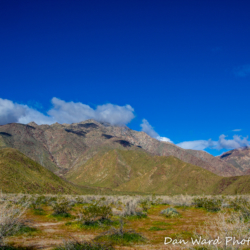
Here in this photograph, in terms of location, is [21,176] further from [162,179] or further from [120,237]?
[162,179]

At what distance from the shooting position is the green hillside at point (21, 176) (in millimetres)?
66062

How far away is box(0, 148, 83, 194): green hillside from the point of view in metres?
66.1

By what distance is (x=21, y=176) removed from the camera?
73375 mm

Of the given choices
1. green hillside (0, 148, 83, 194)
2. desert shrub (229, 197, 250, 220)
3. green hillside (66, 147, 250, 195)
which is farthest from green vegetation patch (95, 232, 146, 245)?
green hillside (66, 147, 250, 195)

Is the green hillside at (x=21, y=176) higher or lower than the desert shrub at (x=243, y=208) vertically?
higher

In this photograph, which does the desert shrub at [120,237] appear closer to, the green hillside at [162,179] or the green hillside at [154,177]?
the green hillside at [162,179]

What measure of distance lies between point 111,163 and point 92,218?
18448 cm

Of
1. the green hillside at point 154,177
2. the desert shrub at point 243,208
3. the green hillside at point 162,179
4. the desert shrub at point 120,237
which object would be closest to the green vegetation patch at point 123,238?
the desert shrub at point 120,237

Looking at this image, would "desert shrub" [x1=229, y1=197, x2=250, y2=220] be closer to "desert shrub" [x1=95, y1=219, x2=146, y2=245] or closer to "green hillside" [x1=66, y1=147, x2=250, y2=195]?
"desert shrub" [x1=95, y1=219, x2=146, y2=245]

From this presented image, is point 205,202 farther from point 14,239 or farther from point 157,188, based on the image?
point 157,188

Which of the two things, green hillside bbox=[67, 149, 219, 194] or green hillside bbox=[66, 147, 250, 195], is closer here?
green hillside bbox=[66, 147, 250, 195]

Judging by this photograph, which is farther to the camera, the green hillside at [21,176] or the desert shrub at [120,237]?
the green hillside at [21,176]

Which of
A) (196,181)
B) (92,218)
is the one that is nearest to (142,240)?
(92,218)

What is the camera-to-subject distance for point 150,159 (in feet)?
632
